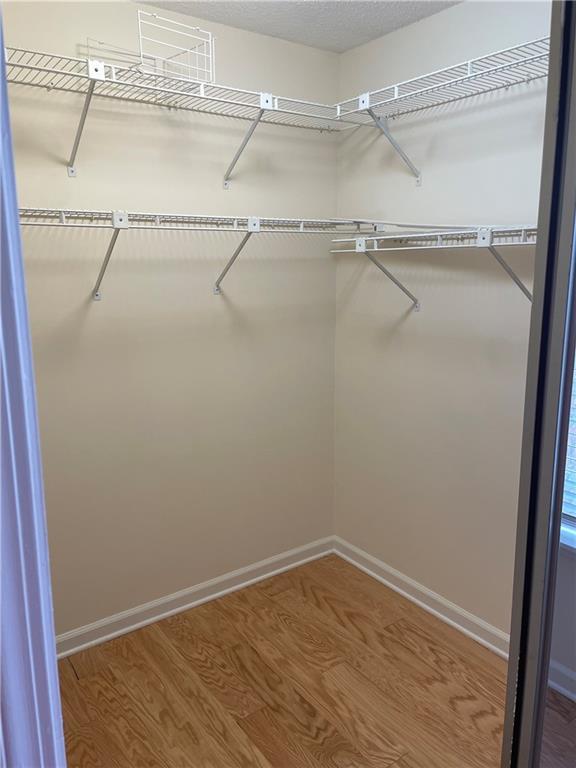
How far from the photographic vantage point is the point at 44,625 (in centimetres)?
102

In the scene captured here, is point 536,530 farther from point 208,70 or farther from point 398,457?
point 208,70

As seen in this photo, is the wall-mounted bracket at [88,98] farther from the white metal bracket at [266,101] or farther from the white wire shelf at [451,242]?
the white wire shelf at [451,242]

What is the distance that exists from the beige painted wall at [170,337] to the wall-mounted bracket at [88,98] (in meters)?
0.04

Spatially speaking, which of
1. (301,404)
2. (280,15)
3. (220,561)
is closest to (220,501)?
(220,561)

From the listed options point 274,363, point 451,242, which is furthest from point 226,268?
point 451,242

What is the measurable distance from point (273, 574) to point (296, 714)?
2.84ft

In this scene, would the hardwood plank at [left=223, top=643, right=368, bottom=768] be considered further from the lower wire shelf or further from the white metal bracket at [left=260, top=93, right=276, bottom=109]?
the white metal bracket at [left=260, top=93, right=276, bottom=109]

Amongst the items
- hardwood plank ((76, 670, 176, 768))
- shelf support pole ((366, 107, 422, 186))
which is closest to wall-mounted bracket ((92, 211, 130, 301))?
shelf support pole ((366, 107, 422, 186))

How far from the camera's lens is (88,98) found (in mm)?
1791

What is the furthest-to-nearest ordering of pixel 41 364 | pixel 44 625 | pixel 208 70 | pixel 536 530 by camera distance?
pixel 208 70, pixel 41 364, pixel 44 625, pixel 536 530

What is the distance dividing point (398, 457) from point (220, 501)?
835 mm

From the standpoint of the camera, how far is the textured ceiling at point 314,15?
2.04 m

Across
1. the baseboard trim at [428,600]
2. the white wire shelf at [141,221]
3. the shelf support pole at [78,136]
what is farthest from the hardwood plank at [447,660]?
the shelf support pole at [78,136]

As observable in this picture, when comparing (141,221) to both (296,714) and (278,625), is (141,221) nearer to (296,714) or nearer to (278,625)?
(278,625)
